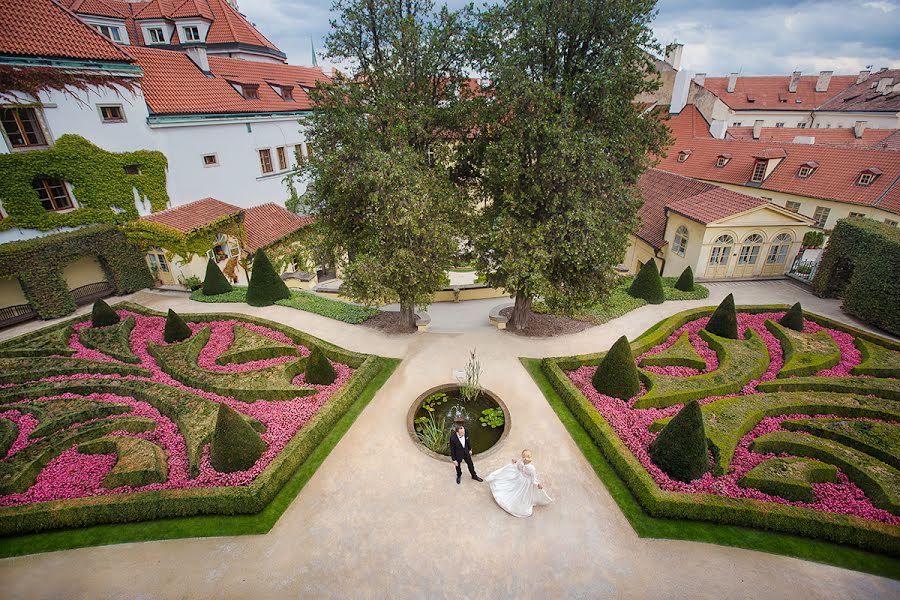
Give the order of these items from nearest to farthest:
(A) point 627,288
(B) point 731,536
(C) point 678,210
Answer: (B) point 731,536, (A) point 627,288, (C) point 678,210

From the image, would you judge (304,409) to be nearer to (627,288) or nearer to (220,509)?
(220,509)

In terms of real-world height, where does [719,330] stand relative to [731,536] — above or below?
above

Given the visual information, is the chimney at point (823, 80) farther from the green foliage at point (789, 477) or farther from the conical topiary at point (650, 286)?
the green foliage at point (789, 477)

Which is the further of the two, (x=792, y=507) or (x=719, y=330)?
(x=719, y=330)

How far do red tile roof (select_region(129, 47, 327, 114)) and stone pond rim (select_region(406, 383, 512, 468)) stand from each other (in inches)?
966

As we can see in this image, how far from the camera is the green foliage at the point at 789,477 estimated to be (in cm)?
1127

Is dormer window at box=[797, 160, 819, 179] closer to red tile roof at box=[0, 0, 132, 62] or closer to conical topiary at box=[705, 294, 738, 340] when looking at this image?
conical topiary at box=[705, 294, 738, 340]

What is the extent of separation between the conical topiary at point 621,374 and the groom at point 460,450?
260 inches

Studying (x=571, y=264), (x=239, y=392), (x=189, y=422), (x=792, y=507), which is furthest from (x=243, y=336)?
(x=792, y=507)

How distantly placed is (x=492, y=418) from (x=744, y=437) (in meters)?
8.41

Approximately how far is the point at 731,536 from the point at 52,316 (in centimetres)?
3182

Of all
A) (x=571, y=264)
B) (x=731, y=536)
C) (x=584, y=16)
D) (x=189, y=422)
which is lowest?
(x=731, y=536)

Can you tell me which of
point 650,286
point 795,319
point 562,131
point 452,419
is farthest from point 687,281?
point 452,419

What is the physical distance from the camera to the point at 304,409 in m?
15.1
